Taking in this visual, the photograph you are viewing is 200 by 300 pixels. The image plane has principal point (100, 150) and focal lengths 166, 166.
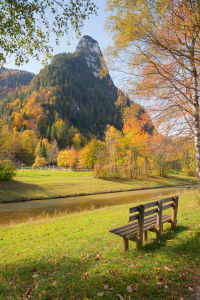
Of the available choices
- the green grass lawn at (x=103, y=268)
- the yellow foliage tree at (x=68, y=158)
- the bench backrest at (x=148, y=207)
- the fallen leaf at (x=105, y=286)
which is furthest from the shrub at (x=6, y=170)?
the yellow foliage tree at (x=68, y=158)

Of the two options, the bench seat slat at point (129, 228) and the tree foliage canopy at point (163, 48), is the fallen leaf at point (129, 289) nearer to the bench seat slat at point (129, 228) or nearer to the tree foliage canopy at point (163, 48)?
the bench seat slat at point (129, 228)

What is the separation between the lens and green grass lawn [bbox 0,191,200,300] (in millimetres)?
3125

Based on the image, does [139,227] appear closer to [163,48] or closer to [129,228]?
[129,228]

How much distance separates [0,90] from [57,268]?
19120 cm

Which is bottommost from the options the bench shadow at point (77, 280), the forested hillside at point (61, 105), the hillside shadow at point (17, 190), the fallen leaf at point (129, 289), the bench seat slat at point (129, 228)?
the hillside shadow at point (17, 190)

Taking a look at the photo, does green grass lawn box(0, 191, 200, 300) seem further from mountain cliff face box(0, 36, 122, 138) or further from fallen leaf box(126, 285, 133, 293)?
mountain cliff face box(0, 36, 122, 138)

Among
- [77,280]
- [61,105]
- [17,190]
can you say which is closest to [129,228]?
[77,280]

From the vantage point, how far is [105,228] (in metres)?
7.30

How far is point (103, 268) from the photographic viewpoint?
3.83 meters

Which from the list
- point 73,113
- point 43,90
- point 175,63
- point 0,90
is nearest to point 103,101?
point 73,113

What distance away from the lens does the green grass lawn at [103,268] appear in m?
3.12

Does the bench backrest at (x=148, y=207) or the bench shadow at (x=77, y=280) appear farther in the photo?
the bench backrest at (x=148, y=207)

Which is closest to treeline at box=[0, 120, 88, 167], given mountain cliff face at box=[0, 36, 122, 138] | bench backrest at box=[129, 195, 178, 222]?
mountain cliff face at box=[0, 36, 122, 138]

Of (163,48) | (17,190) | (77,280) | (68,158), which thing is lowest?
(17,190)
